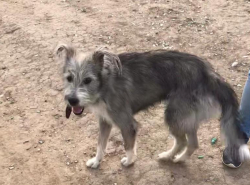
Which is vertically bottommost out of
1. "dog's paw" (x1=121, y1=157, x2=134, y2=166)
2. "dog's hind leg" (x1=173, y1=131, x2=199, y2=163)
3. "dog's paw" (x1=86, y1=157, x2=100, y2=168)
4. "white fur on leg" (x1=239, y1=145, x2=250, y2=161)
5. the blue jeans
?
"dog's paw" (x1=86, y1=157, x2=100, y2=168)

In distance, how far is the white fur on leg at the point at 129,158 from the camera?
435 centimetres

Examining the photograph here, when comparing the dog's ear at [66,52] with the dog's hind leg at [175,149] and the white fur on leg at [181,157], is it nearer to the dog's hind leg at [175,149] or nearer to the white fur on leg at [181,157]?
the dog's hind leg at [175,149]

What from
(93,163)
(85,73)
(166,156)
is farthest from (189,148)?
(85,73)

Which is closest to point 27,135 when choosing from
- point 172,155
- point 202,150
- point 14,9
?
point 172,155

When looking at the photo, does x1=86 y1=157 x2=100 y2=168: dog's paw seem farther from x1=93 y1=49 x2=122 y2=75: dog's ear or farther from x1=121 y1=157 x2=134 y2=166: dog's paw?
x1=93 y1=49 x2=122 y2=75: dog's ear

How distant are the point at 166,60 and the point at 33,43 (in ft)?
11.5

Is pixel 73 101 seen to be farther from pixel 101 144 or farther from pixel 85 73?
pixel 101 144

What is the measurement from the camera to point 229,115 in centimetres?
388

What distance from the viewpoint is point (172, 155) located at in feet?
14.8

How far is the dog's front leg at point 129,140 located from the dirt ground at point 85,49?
0.11 meters

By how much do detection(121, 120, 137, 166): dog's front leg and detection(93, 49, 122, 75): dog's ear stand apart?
65cm

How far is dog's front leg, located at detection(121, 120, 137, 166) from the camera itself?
412 centimetres

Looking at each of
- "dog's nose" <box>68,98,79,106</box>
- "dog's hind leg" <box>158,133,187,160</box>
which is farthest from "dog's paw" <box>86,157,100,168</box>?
"dog's nose" <box>68,98,79,106</box>

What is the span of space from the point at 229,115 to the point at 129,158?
129 cm
